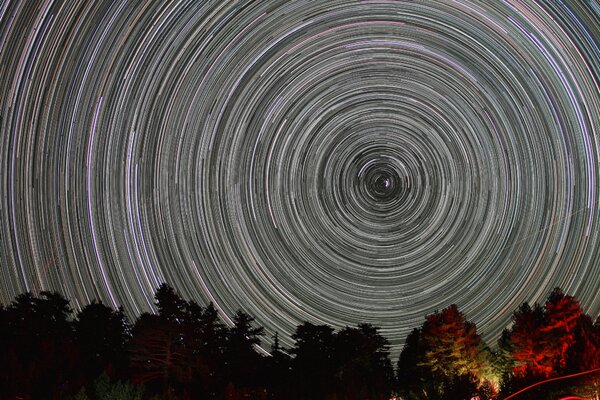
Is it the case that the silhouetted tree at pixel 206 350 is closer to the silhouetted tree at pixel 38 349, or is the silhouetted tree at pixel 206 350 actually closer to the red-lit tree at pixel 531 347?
the silhouetted tree at pixel 38 349

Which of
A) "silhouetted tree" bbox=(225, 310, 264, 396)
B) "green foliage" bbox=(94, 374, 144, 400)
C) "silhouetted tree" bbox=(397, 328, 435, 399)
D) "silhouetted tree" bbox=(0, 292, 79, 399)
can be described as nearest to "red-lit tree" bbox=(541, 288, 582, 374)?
"silhouetted tree" bbox=(397, 328, 435, 399)

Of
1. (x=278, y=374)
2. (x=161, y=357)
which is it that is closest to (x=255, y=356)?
(x=278, y=374)

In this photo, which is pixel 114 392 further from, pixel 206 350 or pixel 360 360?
pixel 360 360

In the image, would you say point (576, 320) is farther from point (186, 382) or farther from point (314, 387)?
point (186, 382)

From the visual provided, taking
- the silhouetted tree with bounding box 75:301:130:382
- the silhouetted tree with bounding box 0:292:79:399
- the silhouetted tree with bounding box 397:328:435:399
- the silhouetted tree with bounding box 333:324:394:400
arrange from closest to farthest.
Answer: the silhouetted tree with bounding box 0:292:79:399, the silhouetted tree with bounding box 75:301:130:382, the silhouetted tree with bounding box 397:328:435:399, the silhouetted tree with bounding box 333:324:394:400

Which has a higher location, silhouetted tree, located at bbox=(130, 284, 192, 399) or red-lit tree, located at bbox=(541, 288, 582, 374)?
red-lit tree, located at bbox=(541, 288, 582, 374)

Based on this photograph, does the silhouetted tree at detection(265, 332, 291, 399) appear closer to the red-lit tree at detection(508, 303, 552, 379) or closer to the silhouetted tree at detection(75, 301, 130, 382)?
the silhouetted tree at detection(75, 301, 130, 382)

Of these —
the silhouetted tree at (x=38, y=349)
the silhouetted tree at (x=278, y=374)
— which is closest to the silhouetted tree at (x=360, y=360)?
the silhouetted tree at (x=278, y=374)

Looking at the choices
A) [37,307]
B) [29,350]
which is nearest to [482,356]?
[29,350]
